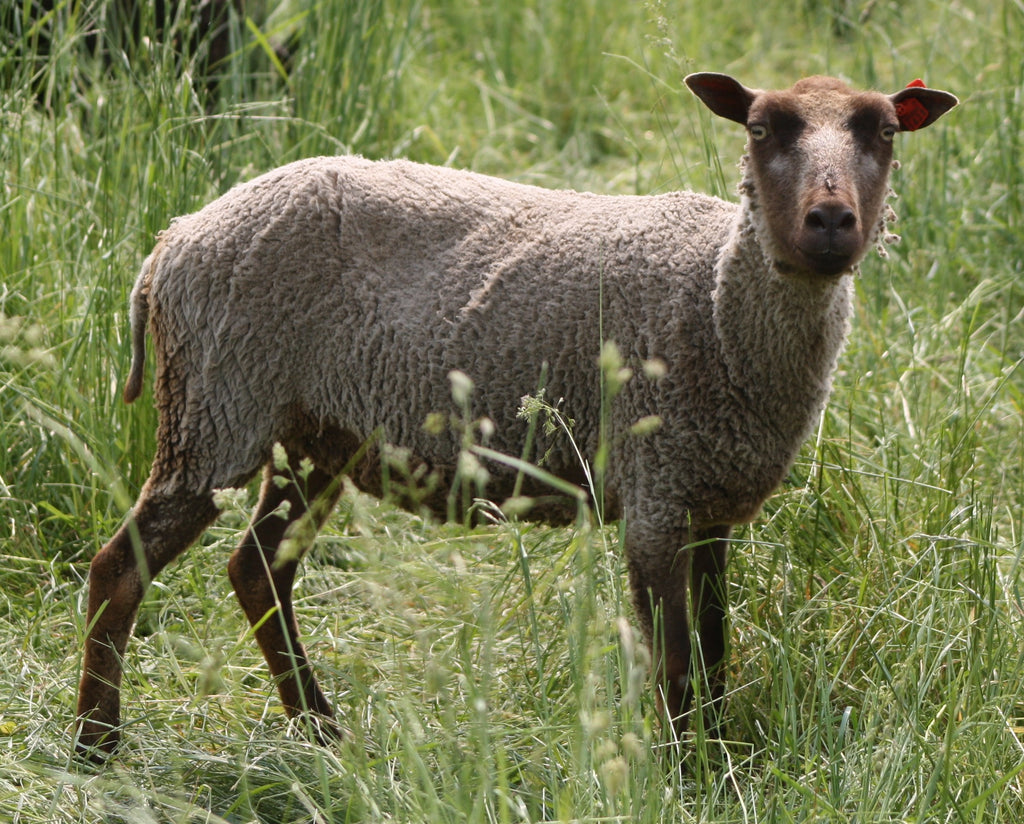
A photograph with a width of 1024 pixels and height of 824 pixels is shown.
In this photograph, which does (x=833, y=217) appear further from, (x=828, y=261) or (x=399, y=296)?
(x=399, y=296)

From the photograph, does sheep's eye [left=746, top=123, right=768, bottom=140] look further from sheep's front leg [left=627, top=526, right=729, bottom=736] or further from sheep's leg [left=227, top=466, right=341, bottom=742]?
sheep's leg [left=227, top=466, right=341, bottom=742]

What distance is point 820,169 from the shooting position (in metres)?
2.78

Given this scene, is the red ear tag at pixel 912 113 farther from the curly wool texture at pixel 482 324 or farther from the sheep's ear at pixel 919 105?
the curly wool texture at pixel 482 324

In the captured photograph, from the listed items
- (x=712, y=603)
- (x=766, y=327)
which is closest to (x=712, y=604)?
(x=712, y=603)

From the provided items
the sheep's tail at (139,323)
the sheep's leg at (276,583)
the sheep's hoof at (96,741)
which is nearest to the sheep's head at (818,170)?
the sheep's leg at (276,583)

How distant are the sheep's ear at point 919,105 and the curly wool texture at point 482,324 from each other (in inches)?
18.6

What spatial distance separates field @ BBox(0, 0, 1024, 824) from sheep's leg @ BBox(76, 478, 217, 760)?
0.08m

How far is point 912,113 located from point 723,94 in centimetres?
48

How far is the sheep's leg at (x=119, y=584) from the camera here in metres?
3.19

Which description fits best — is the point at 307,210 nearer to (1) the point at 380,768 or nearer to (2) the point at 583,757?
(1) the point at 380,768

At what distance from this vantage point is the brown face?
2.73 meters

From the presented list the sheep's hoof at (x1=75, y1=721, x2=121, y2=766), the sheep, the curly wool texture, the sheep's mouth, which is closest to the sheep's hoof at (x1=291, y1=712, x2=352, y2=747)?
the sheep

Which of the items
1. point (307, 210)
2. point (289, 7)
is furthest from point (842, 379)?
point (289, 7)

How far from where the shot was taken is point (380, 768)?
2.66 m
